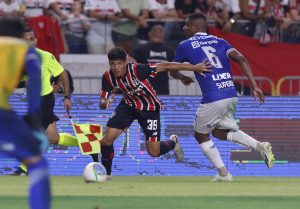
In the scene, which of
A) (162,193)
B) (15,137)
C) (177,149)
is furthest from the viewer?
(177,149)

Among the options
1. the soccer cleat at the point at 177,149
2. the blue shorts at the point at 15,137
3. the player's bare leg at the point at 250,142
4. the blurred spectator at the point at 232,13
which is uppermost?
the blue shorts at the point at 15,137

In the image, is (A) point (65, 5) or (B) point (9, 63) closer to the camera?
(B) point (9, 63)

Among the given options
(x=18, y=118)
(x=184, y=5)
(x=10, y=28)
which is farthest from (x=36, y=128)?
(x=184, y=5)

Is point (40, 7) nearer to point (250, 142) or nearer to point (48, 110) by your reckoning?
point (48, 110)

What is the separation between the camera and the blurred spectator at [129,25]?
70.1 ft

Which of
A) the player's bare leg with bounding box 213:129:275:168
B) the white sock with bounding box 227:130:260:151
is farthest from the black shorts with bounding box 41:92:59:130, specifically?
the white sock with bounding box 227:130:260:151

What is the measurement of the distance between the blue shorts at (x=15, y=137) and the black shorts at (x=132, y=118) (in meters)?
7.46

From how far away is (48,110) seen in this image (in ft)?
53.6

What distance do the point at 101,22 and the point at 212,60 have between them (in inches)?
233

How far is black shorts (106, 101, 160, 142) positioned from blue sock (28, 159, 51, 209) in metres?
7.53

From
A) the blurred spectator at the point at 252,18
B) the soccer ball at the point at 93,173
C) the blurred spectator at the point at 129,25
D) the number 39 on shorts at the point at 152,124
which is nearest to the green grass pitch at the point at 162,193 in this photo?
the soccer ball at the point at 93,173

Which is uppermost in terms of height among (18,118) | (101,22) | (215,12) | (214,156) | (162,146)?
(18,118)

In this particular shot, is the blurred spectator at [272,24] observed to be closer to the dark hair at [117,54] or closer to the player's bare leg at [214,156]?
the player's bare leg at [214,156]

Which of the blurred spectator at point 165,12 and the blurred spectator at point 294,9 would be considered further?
the blurred spectator at point 294,9
